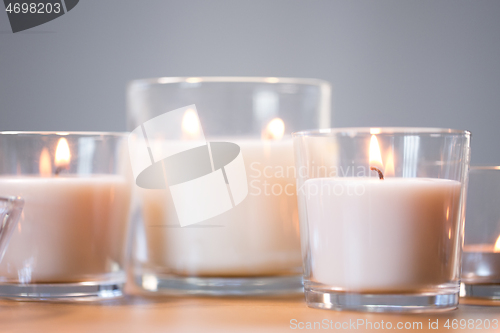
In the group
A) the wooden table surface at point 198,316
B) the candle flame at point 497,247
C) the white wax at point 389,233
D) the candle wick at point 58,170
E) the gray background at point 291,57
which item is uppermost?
the gray background at point 291,57

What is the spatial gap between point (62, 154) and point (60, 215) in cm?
5

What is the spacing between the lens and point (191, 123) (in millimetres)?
493

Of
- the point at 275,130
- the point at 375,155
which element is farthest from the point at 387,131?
the point at 275,130

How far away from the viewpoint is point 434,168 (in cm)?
40

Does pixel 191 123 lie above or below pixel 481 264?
above

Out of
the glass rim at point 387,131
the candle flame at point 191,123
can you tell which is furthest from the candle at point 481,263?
the candle flame at point 191,123

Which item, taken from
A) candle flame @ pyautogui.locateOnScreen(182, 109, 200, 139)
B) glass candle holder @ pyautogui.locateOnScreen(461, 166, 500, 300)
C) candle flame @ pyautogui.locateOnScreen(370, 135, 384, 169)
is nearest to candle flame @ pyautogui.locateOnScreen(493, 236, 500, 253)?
glass candle holder @ pyautogui.locateOnScreen(461, 166, 500, 300)

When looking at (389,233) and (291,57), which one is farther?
(291,57)

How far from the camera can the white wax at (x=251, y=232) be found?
485mm

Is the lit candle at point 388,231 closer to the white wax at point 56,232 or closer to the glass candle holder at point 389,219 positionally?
the glass candle holder at point 389,219

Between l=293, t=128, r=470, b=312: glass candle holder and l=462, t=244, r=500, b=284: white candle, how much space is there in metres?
0.06

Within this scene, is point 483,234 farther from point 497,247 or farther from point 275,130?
point 275,130

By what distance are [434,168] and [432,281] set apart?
73 mm

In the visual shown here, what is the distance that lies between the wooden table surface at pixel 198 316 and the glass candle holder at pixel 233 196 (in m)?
0.03
